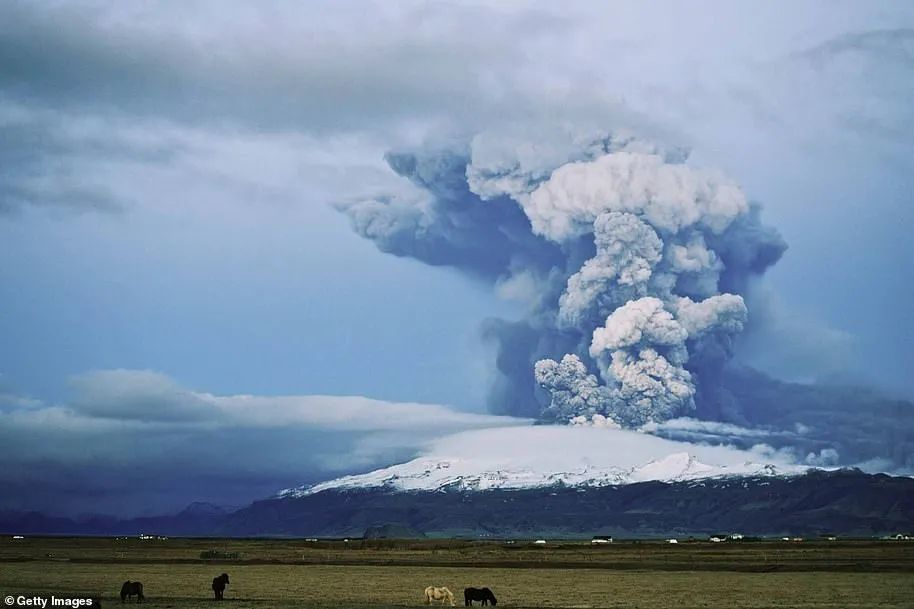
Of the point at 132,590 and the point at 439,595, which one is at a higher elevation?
the point at 132,590

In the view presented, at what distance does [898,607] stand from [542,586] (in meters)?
22.2

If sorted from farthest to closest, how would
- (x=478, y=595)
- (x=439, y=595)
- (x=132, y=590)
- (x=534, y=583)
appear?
(x=534, y=583)
(x=439, y=595)
(x=478, y=595)
(x=132, y=590)

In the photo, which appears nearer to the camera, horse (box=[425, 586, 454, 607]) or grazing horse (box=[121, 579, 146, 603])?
grazing horse (box=[121, 579, 146, 603])

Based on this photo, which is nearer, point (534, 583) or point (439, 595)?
point (439, 595)

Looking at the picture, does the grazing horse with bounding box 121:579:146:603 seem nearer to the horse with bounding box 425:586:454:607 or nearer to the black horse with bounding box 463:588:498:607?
the horse with bounding box 425:586:454:607

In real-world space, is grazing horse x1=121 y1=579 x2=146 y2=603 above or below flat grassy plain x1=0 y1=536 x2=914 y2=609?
above

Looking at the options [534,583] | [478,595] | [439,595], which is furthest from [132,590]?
[534,583]

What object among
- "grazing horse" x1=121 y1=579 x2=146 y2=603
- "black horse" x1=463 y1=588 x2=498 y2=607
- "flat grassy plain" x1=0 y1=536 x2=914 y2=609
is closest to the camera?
"grazing horse" x1=121 y1=579 x2=146 y2=603

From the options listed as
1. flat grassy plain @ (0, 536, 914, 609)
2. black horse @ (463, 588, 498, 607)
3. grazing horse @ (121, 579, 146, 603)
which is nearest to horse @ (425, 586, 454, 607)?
flat grassy plain @ (0, 536, 914, 609)

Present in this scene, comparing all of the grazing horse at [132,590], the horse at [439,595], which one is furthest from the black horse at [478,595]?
the grazing horse at [132,590]

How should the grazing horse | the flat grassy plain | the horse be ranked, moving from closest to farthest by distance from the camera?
1. the grazing horse
2. the flat grassy plain
3. the horse

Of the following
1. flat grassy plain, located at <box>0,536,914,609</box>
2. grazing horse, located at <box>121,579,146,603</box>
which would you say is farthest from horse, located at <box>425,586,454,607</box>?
grazing horse, located at <box>121,579,146,603</box>

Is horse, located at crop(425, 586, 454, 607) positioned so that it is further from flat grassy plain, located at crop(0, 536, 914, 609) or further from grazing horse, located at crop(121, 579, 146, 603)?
grazing horse, located at crop(121, 579, 146, 603)

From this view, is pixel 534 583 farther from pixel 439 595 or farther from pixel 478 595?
pixel 478 595
